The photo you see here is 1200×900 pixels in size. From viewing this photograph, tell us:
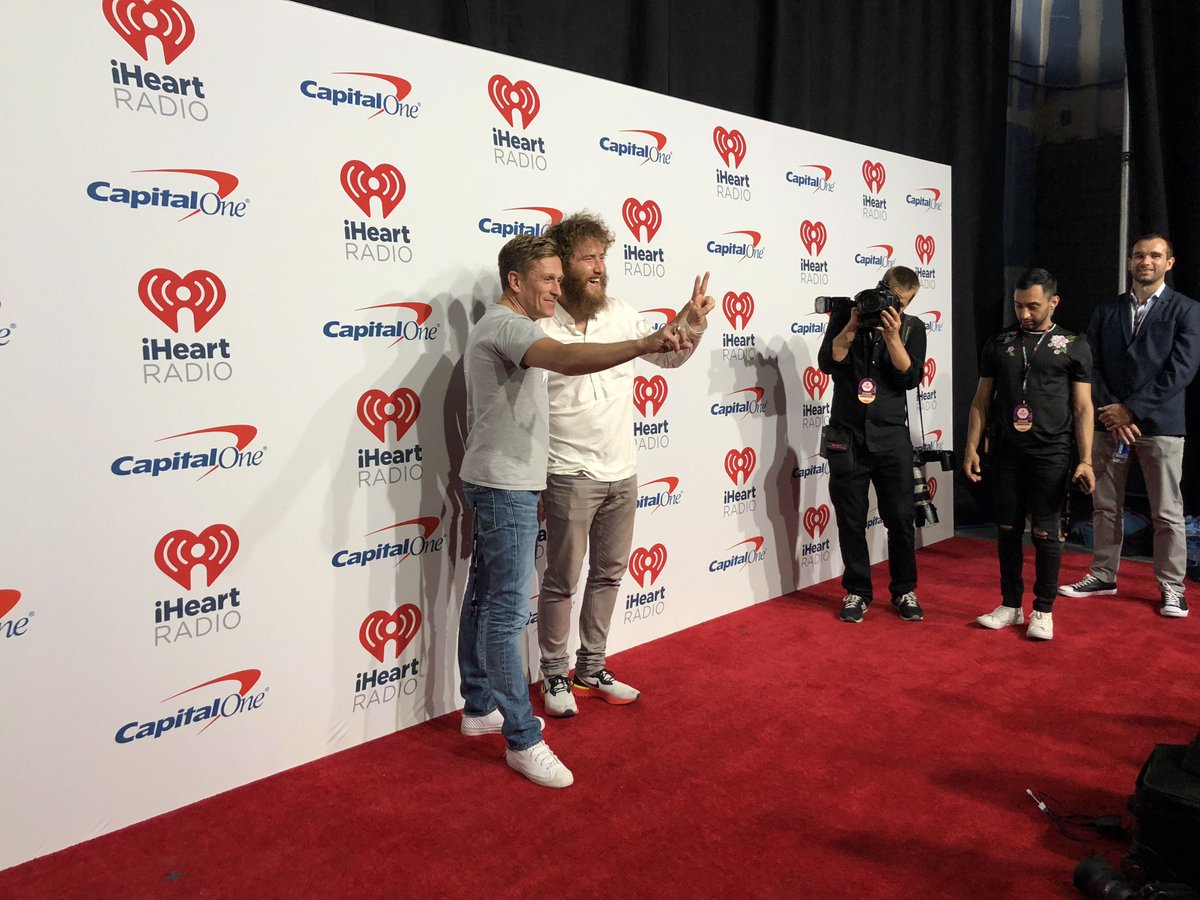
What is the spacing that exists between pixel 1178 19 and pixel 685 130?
3.57m

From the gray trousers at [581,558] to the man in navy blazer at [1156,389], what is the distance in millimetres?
2570

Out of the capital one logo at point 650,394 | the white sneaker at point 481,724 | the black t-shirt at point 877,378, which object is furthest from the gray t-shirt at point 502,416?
the black t-shirt at point 877,378

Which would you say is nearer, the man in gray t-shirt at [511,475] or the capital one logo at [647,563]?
the man in gray t-shirt at [511,475]

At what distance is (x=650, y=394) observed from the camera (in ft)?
12.4

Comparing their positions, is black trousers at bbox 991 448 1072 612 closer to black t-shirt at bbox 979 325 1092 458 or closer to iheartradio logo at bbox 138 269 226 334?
black t-shirt at bbox 979 325 1092 458

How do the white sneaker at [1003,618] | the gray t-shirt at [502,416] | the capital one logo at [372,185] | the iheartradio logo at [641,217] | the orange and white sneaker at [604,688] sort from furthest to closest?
1. the white sneaker at [1003,618]
2. the iheartradio logo at [641,217]
3. the orange and white sneaker at [604,688]
4. the capital one logo at [372,185]
5. the gray t-shirt at [502,416]

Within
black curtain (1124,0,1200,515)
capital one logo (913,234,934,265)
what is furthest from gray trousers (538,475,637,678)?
black curtain (1124,0,1200,515)

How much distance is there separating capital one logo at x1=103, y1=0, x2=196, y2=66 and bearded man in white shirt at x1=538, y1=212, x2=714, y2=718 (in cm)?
118

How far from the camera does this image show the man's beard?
296cm

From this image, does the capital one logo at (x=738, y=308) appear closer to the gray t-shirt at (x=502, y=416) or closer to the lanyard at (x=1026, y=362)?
the lanyard at (x=1026, y=362)

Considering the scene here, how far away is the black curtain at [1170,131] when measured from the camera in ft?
17.3

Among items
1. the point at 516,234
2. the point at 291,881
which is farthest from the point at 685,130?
the point at 291,881

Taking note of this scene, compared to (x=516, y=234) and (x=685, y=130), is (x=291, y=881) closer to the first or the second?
(x=516, y=234)

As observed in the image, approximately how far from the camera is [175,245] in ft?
7.96
